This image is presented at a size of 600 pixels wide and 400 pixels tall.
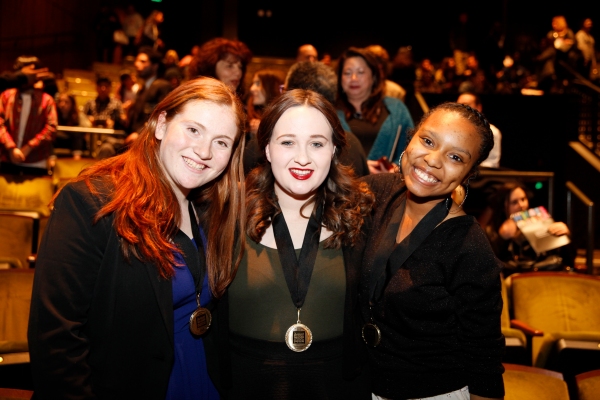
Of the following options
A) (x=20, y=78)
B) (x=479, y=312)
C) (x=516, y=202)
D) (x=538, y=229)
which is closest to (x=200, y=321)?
(x=479, y=312)

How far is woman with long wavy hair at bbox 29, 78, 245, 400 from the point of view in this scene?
1.73 metres

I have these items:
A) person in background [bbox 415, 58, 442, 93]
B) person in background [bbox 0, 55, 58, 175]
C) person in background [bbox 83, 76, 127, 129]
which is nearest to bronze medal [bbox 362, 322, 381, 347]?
person in background [bbox 0, 55, 58, 175]

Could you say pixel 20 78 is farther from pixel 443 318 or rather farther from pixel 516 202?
pixel 443 318

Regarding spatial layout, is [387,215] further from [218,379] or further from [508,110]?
[508,110]

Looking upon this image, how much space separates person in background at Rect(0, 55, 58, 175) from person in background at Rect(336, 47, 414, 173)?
3.32 meters

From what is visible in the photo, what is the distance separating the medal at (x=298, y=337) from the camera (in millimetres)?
2088

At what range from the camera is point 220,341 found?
214 centimetres

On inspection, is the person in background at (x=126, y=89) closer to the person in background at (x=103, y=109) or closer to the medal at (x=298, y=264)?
the person in background at (x=103, y=109)

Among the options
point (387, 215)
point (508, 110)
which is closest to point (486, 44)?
point (508, 110)

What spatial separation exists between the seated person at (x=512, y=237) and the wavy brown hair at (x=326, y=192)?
97.4 inches

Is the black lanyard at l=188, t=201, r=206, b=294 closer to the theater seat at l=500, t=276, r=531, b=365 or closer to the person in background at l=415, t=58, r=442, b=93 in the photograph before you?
the theater seat at l=500, t=276, r=531, b=365

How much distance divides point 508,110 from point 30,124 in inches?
238

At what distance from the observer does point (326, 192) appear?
239 cm

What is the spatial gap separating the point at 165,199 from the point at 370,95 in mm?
2277
